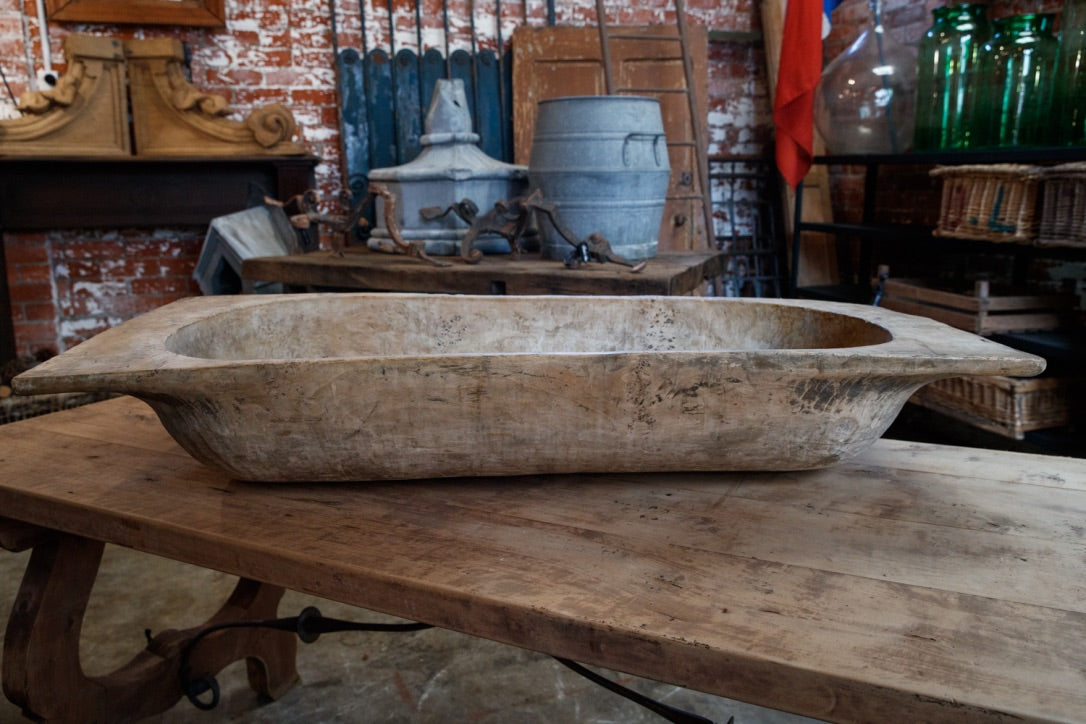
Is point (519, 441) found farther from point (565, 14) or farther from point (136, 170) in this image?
point (565, 14)

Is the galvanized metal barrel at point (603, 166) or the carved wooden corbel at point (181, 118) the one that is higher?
the carved wooden corbel at point (181, 118)

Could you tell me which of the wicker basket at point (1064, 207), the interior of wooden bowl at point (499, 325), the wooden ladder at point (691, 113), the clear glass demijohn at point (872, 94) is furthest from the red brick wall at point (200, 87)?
the interior of wooden bowl at point (499, 325)

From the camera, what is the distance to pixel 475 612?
817mm

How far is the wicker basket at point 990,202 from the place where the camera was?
7.98 ft

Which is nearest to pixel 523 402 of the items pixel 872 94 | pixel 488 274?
pixel 488 274

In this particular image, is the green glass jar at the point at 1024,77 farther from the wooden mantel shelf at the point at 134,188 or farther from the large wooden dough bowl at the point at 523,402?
the wooden mantel shelf at the point at 134,188

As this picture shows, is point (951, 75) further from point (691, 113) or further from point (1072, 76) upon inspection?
point (691, 113)

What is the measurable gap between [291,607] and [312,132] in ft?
7.91

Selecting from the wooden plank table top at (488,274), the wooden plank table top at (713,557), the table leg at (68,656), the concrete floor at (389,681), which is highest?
the wooden plank table top at (488,274)

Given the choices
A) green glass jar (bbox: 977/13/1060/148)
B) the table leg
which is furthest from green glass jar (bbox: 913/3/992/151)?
the table leg

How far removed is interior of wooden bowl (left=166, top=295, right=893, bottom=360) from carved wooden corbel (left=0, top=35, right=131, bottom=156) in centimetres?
247

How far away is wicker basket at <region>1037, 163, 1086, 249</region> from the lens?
226 centimetres

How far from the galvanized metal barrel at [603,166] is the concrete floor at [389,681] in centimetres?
135

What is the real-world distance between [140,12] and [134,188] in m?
0.73
